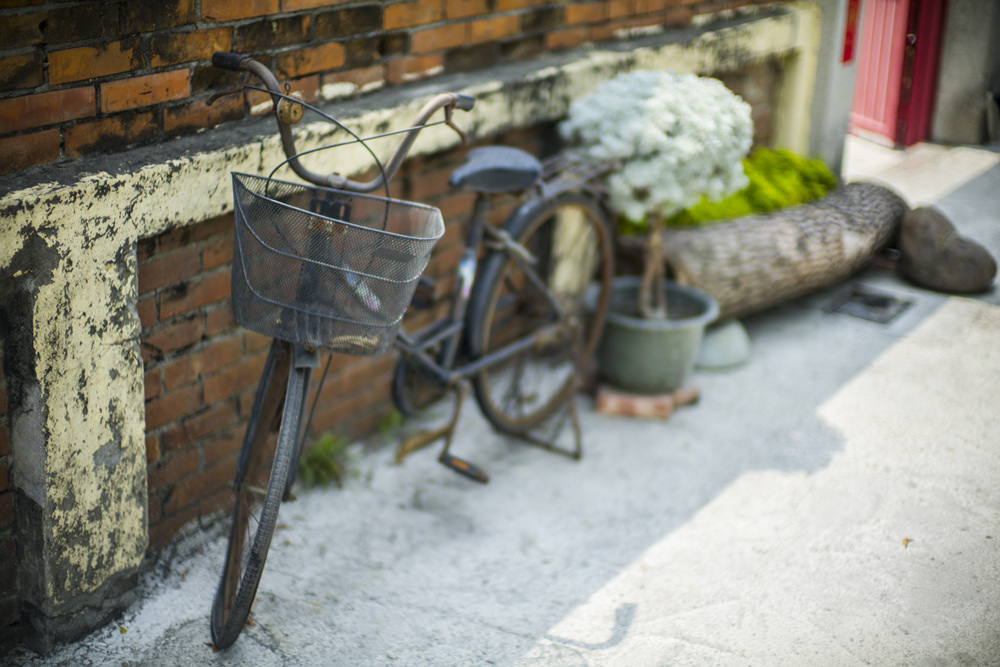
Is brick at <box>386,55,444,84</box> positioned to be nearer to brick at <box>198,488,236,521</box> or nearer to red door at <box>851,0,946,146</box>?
brick at <box>198,488,236,521</box>

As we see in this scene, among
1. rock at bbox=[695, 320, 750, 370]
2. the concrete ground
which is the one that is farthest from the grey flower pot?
rock at bbox=[695, 320, 750, 370]

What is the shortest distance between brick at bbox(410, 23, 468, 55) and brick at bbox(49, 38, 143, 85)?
108 cm

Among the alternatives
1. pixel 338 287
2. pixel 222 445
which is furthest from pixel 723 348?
pixel 338 287

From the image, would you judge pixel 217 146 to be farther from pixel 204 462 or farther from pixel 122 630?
pixel 122 630

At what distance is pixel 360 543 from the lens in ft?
9.78

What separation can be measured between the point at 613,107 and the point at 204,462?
1.80 metres

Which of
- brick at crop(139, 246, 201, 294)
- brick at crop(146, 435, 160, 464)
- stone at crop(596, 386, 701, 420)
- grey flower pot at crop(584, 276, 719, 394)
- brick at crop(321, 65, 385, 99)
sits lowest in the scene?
stone at crop(596, 386, 701, 420)

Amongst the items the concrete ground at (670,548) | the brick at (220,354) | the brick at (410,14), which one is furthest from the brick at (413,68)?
the concrete ground at (670,548)

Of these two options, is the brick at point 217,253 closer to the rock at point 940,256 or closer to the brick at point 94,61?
the brick at point 94,61

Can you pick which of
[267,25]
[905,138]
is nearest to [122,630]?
[267,25]

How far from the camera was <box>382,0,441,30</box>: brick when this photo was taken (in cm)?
307

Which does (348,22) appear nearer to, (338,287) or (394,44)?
(394,44)

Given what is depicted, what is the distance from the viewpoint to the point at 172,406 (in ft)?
8.90

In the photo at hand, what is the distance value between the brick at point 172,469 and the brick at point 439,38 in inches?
59.0
